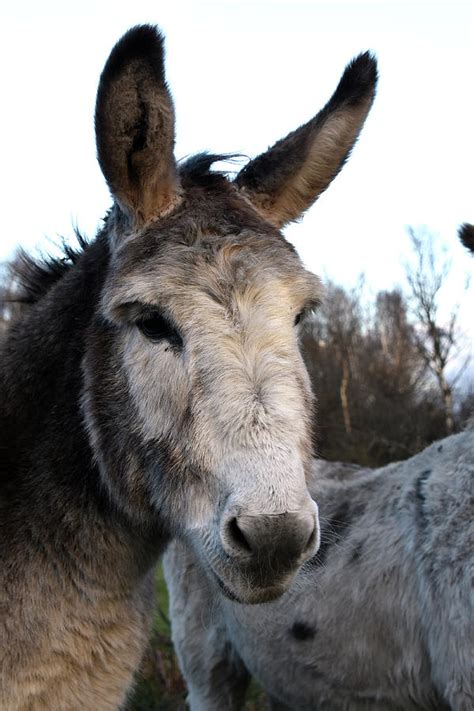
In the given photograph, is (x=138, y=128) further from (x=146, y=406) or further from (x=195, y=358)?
(x=146, y=406)

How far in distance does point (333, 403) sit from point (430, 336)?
6364 mm

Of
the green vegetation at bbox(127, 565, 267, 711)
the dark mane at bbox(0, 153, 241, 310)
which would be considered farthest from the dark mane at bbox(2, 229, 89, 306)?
the green vegetation at bbox(127, 565, 267, 711)

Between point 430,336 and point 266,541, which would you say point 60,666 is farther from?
point 430,336

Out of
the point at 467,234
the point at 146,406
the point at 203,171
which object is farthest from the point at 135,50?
the point at 467,234

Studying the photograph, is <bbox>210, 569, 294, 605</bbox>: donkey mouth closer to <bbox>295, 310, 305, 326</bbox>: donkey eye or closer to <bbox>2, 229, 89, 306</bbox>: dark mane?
<bbox>295, 310, 305, 326</bbox>: donkey eye

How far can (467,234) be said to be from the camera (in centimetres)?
490

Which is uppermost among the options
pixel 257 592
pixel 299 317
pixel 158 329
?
pixel 299 317

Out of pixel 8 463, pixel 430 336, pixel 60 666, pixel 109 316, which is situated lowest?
pixel 60 666

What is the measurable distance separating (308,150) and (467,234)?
71.5 inches

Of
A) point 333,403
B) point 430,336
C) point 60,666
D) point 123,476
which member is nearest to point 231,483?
point 123,476

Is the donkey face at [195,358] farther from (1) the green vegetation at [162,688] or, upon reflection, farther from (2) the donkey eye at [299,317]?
(1) the green vegetation at [162,688]

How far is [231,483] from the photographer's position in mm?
2473

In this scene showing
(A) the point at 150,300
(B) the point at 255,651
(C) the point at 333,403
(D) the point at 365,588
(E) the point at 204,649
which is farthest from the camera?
(C) the point at 333,403

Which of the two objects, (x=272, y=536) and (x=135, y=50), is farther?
(x=135, y=50)
